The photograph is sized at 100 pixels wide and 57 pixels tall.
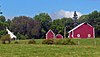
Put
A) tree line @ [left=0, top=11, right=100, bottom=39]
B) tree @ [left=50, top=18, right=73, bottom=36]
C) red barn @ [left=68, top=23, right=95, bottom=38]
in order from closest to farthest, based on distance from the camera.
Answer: red barn @ [left=68, top=23, right=95, bottom=38] < tree line @ [left=0, top=11, right=100, bottom=39] < tree @ [left=50, top=18, right=73, bottom=36]

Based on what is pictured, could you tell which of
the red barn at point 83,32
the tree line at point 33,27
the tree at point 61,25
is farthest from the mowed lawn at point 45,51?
the tree at point 61,25

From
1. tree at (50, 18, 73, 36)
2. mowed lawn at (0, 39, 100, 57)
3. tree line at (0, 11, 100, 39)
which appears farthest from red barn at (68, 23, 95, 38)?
mowed lawn at (0, 39, 100, 57)

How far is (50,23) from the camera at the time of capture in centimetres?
14550

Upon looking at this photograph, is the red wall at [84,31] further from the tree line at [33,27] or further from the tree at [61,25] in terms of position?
the tree at [61,25]

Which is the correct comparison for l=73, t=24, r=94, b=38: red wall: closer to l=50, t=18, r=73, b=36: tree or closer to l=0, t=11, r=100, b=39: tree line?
l=0, t=11, r=100, b=39: tree line

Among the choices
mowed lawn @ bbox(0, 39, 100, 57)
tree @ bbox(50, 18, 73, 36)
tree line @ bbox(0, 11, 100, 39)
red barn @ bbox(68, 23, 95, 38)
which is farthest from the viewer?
tree @ bbox(50, 18, 73, 36)

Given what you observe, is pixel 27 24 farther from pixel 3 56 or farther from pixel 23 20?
pixel 3 56

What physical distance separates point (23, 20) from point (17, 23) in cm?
301

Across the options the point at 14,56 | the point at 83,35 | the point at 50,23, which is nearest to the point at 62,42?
the point at 14,56

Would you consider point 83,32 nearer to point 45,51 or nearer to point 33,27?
point 33,27

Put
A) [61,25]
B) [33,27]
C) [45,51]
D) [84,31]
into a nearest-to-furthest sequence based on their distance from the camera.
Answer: [45,51] < [84,31] < [33,27] < [61,25]

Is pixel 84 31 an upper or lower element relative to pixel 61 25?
lower

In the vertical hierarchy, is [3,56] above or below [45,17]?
below

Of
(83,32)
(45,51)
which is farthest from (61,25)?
(45,51)
